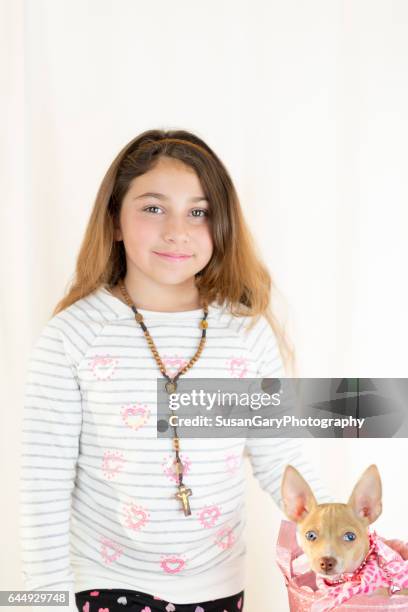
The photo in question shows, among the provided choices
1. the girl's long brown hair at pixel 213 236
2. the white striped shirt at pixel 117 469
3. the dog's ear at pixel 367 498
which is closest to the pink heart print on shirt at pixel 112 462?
the white striped shirt at pixel 117 469

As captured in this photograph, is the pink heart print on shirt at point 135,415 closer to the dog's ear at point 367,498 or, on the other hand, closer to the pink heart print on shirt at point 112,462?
the pink heart print on shirt at point 112,462

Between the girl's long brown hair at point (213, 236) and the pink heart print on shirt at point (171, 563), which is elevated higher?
the girl's long brown hair at point (213, 236)

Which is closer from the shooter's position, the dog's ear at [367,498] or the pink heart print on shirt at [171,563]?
A: the dog's ear at [367,498]

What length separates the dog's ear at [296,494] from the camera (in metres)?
0.86

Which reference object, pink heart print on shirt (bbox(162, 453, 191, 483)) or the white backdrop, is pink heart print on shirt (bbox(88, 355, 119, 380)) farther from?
the white backdrop

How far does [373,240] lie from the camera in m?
1.24

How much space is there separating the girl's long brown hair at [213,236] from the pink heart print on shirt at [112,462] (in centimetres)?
22

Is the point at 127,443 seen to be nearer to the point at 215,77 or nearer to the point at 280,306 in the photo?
the point at 280,306

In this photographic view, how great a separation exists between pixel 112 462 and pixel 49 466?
0.08 m

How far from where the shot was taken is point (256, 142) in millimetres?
1234

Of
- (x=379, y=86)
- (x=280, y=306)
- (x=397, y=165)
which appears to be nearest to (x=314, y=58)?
(x=379, y=86)

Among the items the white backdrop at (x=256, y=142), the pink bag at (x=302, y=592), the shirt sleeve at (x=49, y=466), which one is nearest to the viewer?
the pink bag at (x=302, y=592)

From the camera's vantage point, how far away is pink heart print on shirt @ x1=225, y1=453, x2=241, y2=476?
1065mm

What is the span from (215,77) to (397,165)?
1.03 feet
